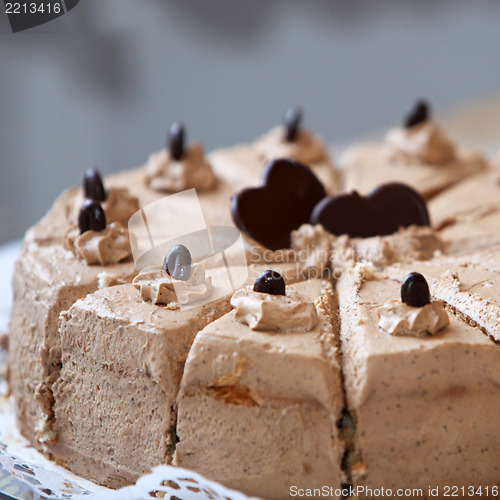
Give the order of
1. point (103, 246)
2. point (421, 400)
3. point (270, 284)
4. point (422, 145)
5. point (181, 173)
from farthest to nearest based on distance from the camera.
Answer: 1. point (422, 145)
2. point (181, 173)
3. point (103, 246)
4. point (270, 284)
5. point (421, 400)

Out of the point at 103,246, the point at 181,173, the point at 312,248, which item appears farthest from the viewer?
the point at 181,173

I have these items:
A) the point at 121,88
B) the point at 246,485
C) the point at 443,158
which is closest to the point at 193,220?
the point at 246,485

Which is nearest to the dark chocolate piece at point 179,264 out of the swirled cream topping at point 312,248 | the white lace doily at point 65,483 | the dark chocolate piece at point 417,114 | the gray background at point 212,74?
the swirled cream topping at point 312,248

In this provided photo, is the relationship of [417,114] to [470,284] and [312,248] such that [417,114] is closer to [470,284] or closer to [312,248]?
[312,248]

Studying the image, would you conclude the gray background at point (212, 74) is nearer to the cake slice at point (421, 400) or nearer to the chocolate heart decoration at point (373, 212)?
the chocolate heart decoration at point (373, 212)

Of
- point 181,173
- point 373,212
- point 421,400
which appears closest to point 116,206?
point 181,173

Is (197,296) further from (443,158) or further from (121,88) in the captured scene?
(121,88)
